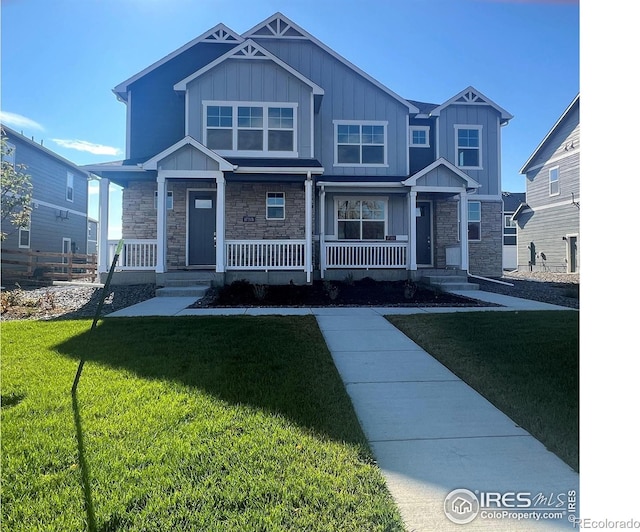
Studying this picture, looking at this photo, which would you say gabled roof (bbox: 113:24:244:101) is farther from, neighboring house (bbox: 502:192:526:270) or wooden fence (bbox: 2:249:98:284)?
neighboring house (bbox: 502:192:526:270)

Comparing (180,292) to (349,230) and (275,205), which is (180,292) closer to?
(275,205)

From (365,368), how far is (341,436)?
5.48ft

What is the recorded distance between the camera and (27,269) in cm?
1555

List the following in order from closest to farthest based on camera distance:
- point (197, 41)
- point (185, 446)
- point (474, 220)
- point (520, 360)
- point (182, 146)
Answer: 1. point (185, 446)
2. point (520, 360)
3. point (182, 146)
4. point (197, 41)
5. point (474, 220)

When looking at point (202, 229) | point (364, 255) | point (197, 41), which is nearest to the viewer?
point (364, 255)

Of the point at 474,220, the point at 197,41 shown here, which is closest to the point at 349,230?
the point at 474,220

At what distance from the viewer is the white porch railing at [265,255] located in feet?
36.3

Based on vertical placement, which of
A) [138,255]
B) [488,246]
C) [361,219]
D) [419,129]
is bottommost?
[138,255]

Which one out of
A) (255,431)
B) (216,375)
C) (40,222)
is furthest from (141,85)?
(255,431)

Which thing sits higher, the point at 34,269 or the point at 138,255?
the point at 138,255

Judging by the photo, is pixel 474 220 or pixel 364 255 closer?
pixel 364 255

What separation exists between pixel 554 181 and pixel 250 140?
18.6 metres

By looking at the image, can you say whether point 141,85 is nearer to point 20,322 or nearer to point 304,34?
point 304,34

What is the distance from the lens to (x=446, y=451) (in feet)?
8.38
